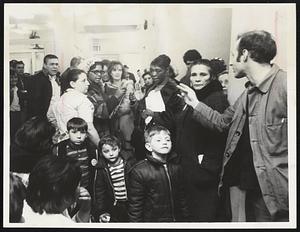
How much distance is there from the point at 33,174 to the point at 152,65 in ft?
1.28

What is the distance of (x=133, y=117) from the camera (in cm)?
111

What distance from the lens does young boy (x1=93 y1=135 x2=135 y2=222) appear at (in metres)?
1.10

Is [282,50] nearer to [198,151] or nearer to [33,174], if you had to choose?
[198,151]

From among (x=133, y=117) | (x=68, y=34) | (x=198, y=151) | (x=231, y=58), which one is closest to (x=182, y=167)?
(x=198, y=151)

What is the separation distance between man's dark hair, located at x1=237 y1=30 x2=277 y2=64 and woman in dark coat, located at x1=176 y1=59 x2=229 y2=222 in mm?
99

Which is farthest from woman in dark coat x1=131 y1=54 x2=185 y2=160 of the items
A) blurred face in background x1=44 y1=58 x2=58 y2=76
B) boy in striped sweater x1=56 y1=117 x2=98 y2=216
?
blurred face in background x1=44 y1=58 x2=58 y2=76

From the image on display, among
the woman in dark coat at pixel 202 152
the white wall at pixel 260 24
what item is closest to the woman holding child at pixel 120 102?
the woman in dark coat at pixel 202 152

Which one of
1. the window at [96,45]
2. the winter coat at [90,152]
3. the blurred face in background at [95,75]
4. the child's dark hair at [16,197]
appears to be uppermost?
the window at [96,45]

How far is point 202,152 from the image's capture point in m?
1.10

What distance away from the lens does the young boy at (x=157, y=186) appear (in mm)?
1093

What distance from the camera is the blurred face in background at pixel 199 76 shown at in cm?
110

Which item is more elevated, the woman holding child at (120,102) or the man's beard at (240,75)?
the man's beard at (240,75)

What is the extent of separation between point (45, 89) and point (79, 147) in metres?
0.16

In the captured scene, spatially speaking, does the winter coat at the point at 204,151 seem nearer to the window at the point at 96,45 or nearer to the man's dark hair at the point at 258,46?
the man's dark hair at the point at 258,46
